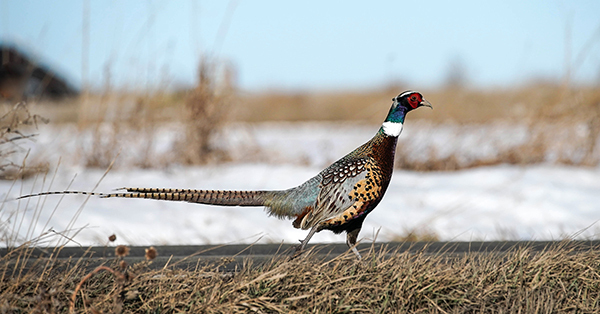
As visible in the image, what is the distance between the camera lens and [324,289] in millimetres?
3180

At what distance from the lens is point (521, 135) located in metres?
10.1

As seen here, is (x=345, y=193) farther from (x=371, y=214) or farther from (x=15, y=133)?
(x=15, y=133)

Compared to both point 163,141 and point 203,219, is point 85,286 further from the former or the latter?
point 163,141

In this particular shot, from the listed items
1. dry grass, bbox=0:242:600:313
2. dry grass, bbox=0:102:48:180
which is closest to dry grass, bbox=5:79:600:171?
dry grass, bbox=0:102:48:180

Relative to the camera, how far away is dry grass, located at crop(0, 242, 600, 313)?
9.72 feet

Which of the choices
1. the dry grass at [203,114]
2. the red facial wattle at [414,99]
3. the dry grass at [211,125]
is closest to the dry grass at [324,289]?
the red facial wattle at [414,99]

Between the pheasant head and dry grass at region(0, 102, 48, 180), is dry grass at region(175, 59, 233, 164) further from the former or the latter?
the pheasant head

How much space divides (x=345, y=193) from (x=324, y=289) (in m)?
0.61

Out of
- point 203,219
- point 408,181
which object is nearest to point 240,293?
point 203,219

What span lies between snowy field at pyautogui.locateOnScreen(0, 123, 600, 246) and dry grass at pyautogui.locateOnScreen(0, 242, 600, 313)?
0.82m

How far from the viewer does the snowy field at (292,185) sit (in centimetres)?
555

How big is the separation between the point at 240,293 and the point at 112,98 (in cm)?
577

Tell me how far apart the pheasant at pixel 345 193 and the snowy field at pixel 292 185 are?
0.58m

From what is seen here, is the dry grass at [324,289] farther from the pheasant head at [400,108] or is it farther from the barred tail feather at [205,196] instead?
the pheasant head at [400,108]
